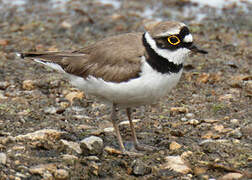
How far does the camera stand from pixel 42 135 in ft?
16.8

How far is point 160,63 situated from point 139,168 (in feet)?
3.55

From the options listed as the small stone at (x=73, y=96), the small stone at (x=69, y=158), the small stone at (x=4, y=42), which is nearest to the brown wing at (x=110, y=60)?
the small stone at (x=69, y=158)

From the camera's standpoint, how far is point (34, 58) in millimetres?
5723

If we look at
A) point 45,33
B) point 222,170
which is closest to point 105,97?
point 222,170

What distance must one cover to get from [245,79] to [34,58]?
3292mm

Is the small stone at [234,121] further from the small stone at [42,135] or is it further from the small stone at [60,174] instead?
the small stone at [60,174]

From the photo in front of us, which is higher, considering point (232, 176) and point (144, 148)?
point (232, 176)

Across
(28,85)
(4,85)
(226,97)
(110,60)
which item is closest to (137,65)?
(110,60)

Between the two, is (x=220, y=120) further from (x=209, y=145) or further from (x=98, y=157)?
(x=98, y=157)

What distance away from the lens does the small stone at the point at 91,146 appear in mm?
4852

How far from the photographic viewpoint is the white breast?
470cm

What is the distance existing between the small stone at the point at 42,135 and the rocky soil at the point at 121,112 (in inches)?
0.4

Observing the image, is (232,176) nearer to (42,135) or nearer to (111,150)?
(111,150)

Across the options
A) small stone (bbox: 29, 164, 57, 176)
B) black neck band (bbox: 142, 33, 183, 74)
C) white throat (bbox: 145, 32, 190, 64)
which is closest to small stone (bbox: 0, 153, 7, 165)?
small stone (bbox: 29, 164, 57, 176)
